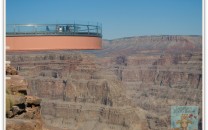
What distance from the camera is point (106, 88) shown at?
20.2 metres

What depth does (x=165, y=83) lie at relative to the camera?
82.9 ft

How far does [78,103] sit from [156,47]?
8130mm

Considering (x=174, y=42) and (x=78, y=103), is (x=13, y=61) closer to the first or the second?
(x=78, y=103)

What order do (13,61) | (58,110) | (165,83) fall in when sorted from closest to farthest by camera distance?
(13,61) → (58,110) → (165,83)

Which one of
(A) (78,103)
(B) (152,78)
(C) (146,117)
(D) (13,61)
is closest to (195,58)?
(B) (152,78)

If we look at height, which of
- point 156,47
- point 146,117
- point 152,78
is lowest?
point 146,117
